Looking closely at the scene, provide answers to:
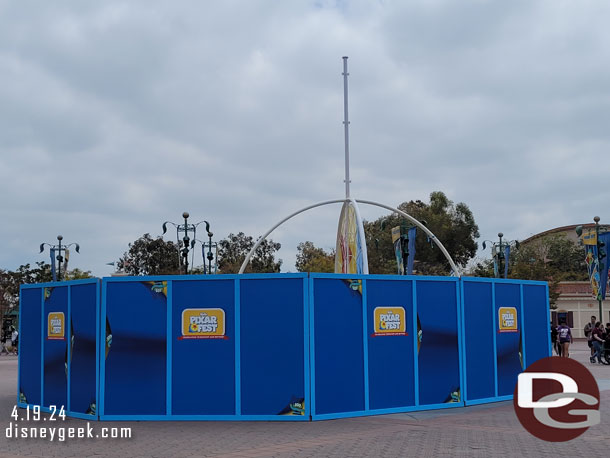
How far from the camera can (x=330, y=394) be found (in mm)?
13438

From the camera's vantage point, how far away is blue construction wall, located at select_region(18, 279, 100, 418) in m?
14.0

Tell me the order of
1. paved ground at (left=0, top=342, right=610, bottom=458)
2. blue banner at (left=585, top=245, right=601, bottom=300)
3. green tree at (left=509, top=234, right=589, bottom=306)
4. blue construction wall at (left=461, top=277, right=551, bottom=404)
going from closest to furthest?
paved ground at (left=0, top=342, right=610, bottom=458), blue construction wall at (left=461, top=277, right=551, bottom=404), blue banner at (left=585, top=245, right=601, bottom=300), green tree at (left=509, top=234, right=589, bottom=306)

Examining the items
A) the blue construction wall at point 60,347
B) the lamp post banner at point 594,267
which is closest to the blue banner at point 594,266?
the lamp post banner at point 594,267

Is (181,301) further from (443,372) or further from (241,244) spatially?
(241,244)

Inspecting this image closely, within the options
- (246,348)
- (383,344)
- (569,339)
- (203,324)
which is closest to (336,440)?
(246,348)

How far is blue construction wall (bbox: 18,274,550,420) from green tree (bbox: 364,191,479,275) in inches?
2373

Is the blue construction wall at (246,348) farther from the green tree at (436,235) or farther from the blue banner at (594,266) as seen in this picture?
the green tree at (436,235)

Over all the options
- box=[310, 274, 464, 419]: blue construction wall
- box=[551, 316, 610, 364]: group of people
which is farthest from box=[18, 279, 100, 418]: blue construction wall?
box=[551, 316, 610, 364]: group of people

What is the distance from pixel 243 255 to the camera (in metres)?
84.4

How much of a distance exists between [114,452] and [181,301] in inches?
149

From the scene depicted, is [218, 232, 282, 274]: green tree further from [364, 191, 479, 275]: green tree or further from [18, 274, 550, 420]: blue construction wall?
[18, 274, 550, 420]: blue construction wall

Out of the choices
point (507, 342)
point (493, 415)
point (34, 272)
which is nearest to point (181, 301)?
point (493, 415)

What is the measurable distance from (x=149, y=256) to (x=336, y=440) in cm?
7569

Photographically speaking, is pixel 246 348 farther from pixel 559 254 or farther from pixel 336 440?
pixel 559 254
